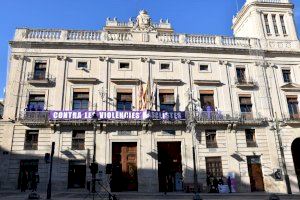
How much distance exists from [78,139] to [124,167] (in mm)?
4726

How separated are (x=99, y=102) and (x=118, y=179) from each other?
23.2 ft

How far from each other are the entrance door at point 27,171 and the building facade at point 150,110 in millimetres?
82

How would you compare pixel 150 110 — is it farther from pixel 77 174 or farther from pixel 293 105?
pixel 293 105

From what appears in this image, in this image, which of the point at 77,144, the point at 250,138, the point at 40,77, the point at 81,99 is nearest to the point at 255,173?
the point at 250,138

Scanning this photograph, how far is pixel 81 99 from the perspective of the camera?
90.9 feet

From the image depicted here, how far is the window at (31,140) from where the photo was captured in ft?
83.9

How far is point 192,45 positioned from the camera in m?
30.6

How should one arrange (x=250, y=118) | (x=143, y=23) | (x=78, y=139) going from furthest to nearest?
(x=143, y=23) < (x=250, y=118) < (x=78, y=139)

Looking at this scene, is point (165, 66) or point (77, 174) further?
point (165, 66)

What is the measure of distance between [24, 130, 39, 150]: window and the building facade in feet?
0.27

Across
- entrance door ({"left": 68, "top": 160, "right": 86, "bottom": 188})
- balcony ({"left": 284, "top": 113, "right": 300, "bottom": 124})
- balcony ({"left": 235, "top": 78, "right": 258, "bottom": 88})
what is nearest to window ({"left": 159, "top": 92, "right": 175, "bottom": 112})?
balcony ({"left": 235, "top": 78, "right": 258, "bottom": 88})

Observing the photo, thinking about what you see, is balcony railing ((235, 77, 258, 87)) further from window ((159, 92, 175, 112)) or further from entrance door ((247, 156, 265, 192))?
entrance door ((247, 156, 265, 192))

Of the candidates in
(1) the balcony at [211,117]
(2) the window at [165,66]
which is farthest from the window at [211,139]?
(2) the window at [165,66]

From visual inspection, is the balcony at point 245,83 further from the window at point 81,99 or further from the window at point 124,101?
the window at point 81,99
